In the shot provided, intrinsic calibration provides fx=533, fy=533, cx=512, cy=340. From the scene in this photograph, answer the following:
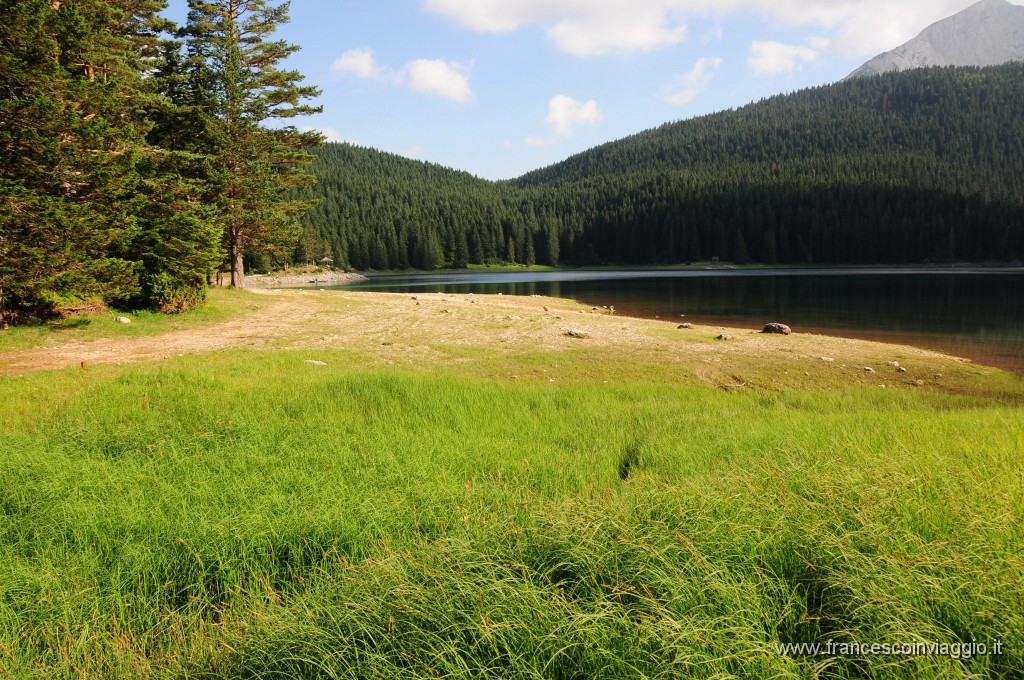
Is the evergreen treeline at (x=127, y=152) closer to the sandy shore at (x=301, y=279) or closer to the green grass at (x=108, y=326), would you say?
the green grass at (x=108, y=326)

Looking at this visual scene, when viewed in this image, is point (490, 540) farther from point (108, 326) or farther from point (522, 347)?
point (108, 326)

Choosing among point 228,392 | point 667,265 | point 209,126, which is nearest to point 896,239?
point 667,265

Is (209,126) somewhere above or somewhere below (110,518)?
above

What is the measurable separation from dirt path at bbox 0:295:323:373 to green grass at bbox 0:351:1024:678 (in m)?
5.26

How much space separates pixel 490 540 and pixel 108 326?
19101 mm

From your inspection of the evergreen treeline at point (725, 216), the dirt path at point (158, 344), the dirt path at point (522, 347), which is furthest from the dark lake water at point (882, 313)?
the evergreen treeline at point (725, 216)

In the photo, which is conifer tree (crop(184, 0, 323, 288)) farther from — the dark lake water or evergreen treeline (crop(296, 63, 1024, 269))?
evergreen treeline (crop(296, 63, 1024, 269))

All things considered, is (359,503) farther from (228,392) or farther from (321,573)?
(228,392)

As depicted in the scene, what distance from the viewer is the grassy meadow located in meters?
2.80

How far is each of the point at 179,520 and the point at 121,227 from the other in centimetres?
1725

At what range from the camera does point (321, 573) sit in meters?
4.32

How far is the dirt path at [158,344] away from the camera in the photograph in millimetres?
13234

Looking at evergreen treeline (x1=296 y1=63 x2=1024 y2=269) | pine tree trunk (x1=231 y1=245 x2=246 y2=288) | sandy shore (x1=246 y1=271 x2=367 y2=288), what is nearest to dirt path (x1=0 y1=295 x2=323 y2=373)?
pine tree trunk (x1=231 y1=245 x2=246 y2=288)

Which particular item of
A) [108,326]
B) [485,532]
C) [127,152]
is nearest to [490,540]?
[485,532]
